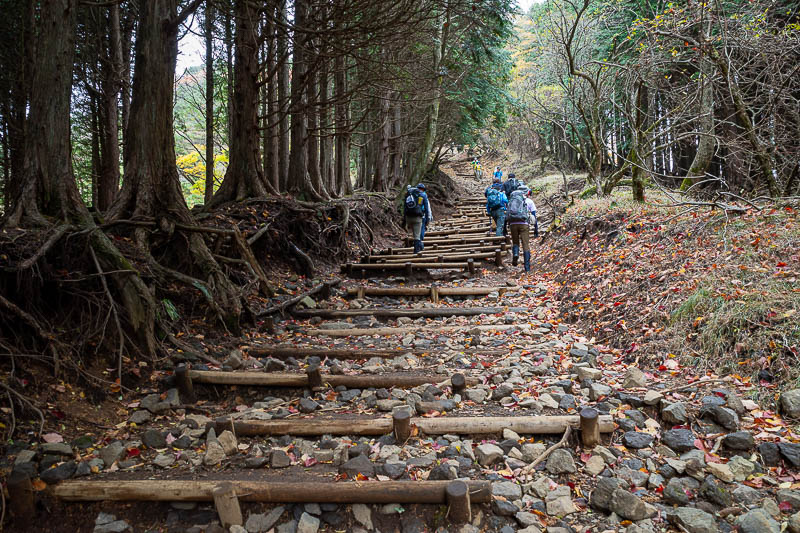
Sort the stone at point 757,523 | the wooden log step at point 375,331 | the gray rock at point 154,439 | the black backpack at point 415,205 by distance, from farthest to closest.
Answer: the black backpack at point 415,205
the wooden log step at point 375,331
the gray rock at point 154,439
the stone at point 757,523

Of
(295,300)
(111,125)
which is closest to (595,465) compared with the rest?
(295,300)

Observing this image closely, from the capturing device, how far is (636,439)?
3.57 meters

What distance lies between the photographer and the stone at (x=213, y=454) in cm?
352

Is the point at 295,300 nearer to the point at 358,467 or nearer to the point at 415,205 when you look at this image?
the point at 358,467

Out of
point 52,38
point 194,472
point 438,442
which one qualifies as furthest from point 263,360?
point 52,38

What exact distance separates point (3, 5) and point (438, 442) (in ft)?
43.7

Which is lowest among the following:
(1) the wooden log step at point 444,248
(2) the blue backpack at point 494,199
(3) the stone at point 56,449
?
(3) the stone at point 56,449

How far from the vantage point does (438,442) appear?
3.71 meters

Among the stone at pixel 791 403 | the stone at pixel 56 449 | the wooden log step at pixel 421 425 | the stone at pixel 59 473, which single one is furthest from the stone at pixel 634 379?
the stone at pixel 56 449

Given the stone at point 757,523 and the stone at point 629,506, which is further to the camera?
the stone at point 629,506

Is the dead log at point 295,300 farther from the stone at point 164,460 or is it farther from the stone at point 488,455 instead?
the stone at point 488,455

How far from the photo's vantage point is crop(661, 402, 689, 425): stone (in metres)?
3.70

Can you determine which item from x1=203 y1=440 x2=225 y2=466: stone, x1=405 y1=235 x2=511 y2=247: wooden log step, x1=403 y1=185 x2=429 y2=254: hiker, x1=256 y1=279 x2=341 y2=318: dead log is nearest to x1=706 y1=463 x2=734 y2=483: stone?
x1=203 y1=440 x2=225 y2=466: stone

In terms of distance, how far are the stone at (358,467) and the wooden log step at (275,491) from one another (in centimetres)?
26
